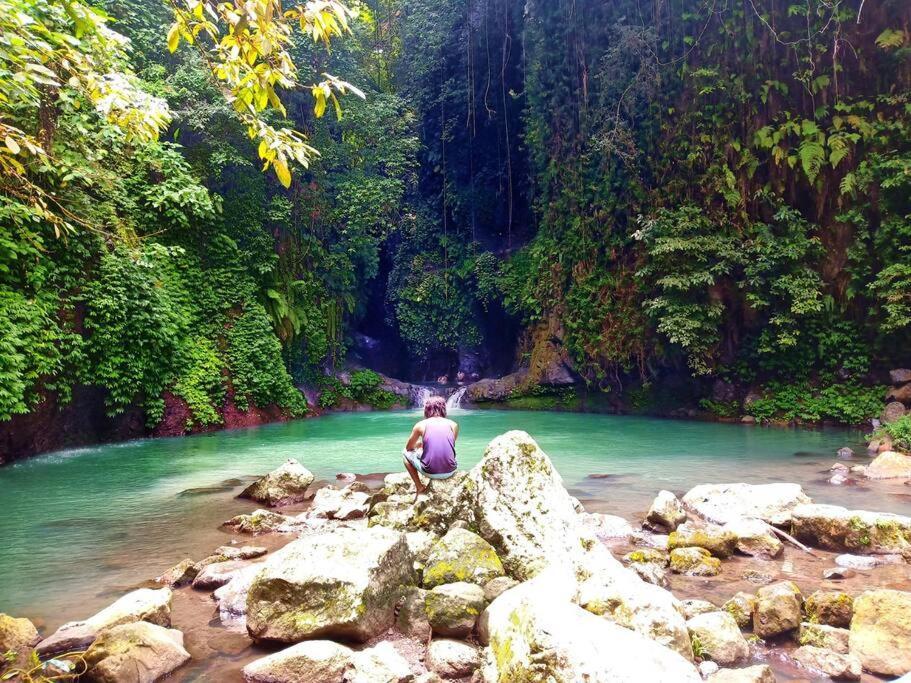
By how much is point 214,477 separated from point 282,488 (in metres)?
2.10

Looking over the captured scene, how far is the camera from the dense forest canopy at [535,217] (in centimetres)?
1189

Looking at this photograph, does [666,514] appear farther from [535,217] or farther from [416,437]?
[535,217]

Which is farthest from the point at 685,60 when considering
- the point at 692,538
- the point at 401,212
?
the point at 692,538

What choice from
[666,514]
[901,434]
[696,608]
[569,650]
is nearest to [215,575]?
[569,650]

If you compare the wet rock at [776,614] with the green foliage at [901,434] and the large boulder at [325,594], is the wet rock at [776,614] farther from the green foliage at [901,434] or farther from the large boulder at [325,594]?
the green foliage at [901,434]

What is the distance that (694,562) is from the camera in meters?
4.91

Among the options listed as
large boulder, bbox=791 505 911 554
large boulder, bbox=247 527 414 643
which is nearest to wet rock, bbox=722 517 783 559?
large boulder, bbox=791 505 911 554

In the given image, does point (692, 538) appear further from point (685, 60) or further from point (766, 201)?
point (685, 60)

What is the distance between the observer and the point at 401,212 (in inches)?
981

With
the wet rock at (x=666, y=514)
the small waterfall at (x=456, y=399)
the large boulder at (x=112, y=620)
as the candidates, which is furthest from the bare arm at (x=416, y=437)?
the small waterfall at (x=456, y=399)

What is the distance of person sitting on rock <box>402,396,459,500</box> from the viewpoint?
18.2 ft

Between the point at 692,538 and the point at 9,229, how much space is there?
35.9ft

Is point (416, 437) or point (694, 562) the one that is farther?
point (416, 437)

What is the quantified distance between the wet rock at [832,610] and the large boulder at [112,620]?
417 centimetres
